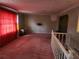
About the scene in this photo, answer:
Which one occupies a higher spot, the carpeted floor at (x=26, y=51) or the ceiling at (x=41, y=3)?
the ceiling at (x=41, y=3)

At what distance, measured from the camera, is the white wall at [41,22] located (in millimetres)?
14164

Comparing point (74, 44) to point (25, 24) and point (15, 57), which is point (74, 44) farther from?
point (25, 24)

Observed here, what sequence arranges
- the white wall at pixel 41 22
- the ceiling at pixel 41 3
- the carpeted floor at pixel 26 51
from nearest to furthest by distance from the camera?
the carpeted floor at pixel 26 51
the ceiling at pixel 41 3
the white wall at pixel 41 22

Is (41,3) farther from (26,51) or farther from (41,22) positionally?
(41,22)

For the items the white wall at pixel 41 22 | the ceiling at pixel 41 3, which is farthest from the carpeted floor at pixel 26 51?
the white wall at pixel 41 22

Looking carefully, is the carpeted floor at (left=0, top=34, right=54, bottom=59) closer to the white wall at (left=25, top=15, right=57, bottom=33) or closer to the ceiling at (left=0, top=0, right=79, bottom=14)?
the ceiling at (left=0, top=0, right=79, bottom=14)

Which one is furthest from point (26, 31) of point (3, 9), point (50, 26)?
point (3, 9)

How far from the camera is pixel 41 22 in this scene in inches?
563

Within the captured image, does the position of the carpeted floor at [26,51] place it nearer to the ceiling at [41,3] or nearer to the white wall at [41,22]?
the ceiling at [41,3]

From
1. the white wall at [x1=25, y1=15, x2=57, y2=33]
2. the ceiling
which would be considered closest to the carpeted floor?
the ceiling

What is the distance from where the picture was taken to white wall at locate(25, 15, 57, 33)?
46.5 ft

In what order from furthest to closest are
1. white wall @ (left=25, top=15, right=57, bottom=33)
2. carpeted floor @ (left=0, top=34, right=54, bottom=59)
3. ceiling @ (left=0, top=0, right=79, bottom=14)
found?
white wall @ (left=25, top=15, right=57, bottom=33), ceiling @ (left=0, top=0, right=79, bottom=14), carpeted floor @ (left=0, top=34, right=54, bottom=59)

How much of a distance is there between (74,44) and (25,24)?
956 centimetres

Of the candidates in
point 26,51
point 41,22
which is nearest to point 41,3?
point 26,51
